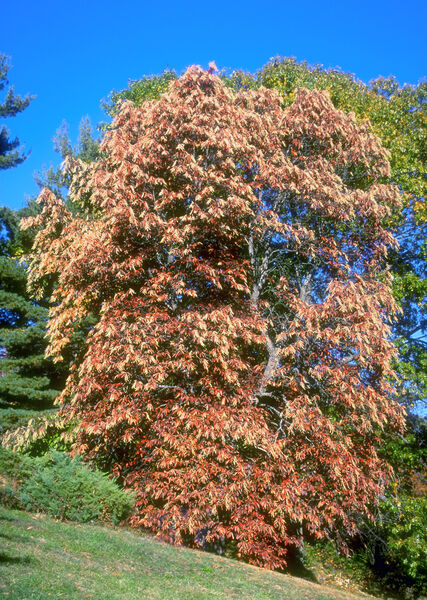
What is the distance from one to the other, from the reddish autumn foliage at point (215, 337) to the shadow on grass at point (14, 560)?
3289mm

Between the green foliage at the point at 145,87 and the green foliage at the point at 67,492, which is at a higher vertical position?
the green foliage at the point at 145,87

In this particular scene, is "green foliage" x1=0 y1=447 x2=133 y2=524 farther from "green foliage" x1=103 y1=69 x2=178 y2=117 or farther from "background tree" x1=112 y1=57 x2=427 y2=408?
"green foliage" x1=103 y1=69 x2=178 y2=117

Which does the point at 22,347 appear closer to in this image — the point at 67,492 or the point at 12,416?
the point at 12,416

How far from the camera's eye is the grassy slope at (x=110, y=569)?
5176 millimetres

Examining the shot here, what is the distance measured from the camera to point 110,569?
643 centimetres

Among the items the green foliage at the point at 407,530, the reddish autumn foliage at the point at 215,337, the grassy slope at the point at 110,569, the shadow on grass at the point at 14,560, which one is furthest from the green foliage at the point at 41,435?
the green foliage at the point at 407,530

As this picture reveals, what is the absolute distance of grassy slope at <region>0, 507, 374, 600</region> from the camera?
17.0 feet

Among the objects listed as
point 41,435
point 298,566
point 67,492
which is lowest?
point 298,566

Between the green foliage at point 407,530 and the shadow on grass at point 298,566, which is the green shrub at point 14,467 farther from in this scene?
the shadow on grass at point 298,566

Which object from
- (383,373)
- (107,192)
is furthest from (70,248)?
(383,373)

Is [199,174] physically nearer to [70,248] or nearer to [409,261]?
[70,248]

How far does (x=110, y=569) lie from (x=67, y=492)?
2665 mm

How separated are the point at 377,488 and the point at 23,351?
37.3 ft

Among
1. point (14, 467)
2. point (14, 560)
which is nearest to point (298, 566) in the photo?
point (14, 467)
